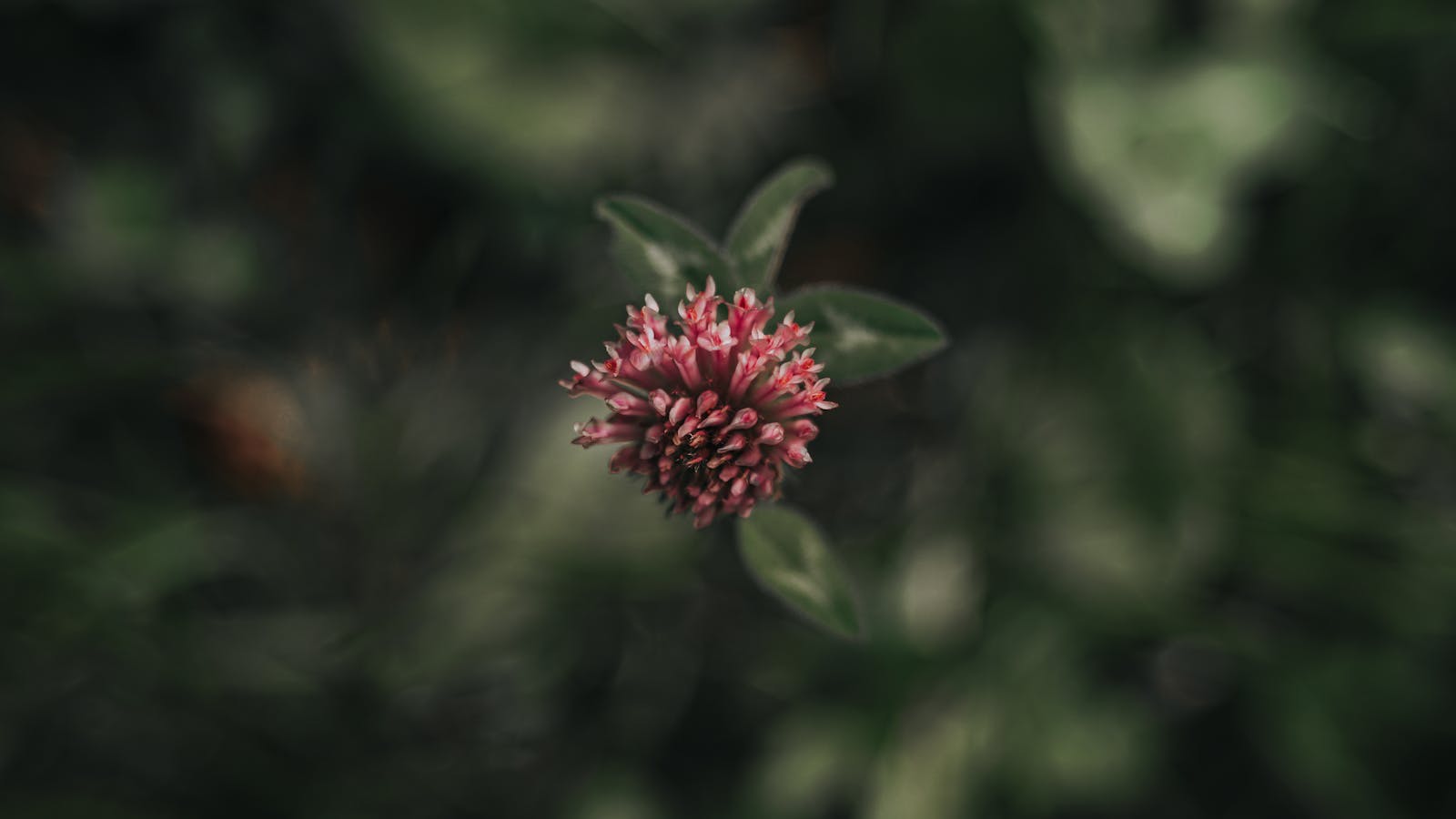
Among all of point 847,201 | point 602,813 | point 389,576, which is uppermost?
point 847,201

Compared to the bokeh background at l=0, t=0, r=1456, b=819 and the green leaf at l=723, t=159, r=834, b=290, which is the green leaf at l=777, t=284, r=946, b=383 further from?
the bokeh background at l=0, t=0, r=1456, b=819

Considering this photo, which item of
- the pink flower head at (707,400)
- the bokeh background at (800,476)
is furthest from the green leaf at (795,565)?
the bokeh background at (800,476)

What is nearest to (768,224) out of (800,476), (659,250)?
(659,250)

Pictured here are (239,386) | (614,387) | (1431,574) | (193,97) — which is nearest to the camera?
(614,387)

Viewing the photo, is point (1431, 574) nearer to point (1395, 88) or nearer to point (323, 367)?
point (1395, 88)

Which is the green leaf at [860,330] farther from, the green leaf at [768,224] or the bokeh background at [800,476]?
the bokeh background at [800,476]

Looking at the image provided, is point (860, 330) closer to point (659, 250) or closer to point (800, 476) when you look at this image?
point (659, 250)

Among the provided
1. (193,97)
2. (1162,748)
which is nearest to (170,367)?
(193,97)

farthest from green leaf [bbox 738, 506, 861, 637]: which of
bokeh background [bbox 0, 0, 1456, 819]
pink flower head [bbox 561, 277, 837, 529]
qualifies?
bokeh background [bbox 0, 0, 1456, 819]
